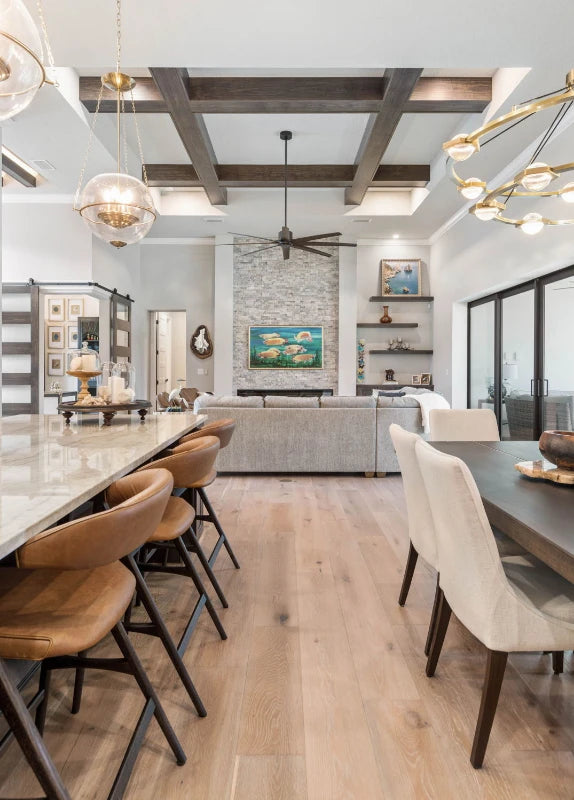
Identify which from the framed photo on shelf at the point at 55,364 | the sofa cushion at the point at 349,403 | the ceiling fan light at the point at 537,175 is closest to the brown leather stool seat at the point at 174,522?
the ceiling fan light at the point at 537,175

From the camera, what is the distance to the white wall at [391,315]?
349 inches

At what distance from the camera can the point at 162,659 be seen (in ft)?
6.16

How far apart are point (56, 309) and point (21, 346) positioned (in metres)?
1.04

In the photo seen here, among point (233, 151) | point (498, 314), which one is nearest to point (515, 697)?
point (498, 314)

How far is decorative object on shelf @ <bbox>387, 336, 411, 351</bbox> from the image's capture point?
879 cm

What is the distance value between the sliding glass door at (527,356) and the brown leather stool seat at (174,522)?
14.3 ft

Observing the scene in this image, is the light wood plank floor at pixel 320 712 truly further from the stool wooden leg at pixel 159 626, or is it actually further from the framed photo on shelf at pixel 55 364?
the framed photo on shelf at pixel 55 364

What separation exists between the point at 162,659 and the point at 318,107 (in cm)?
452

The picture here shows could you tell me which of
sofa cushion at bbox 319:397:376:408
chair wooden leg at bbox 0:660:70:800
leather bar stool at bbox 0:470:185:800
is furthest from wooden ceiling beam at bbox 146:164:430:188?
chair wooden leg at bbox 0:660:70:800

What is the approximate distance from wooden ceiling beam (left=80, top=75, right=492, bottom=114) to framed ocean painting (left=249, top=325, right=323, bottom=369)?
4.59m

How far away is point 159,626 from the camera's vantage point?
4.67 ft

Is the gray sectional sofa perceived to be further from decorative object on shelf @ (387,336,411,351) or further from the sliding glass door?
decorative object on shelf @ (387,336,411,351)

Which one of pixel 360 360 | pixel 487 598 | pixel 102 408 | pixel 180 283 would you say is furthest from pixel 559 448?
pixel 180 283

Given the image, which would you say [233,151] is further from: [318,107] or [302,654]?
[302,654]
